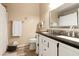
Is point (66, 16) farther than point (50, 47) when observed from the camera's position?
Yes

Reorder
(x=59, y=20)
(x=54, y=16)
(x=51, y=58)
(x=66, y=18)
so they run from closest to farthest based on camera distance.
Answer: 1. (x=51, y=58)
2. (x=66, y=18)
3. (x=59, y=20)
4. (x=54, y=16)

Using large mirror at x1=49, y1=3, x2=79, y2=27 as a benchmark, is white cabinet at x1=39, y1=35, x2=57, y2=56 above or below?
below

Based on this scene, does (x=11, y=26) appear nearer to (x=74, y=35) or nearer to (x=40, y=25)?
(x=40, y=25)

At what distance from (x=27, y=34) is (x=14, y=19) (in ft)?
2.87

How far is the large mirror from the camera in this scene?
2.42 meters

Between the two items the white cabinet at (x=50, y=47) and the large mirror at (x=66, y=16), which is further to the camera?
the large mirror at (x=66, y=16)

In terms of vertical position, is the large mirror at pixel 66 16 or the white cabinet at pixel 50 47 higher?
the large mirror at pixel 66 16

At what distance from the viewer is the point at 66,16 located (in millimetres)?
2895

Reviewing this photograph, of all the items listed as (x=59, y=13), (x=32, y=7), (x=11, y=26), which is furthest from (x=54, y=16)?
(x=11, y=26)

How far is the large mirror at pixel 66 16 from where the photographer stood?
242 cm

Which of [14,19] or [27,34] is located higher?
[14,19]

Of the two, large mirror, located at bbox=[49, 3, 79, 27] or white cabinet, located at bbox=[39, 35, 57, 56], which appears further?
large mirror, located at bbox=[49, 3, 79, 27]

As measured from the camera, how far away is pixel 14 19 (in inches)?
211

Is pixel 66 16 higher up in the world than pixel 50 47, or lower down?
higher up
